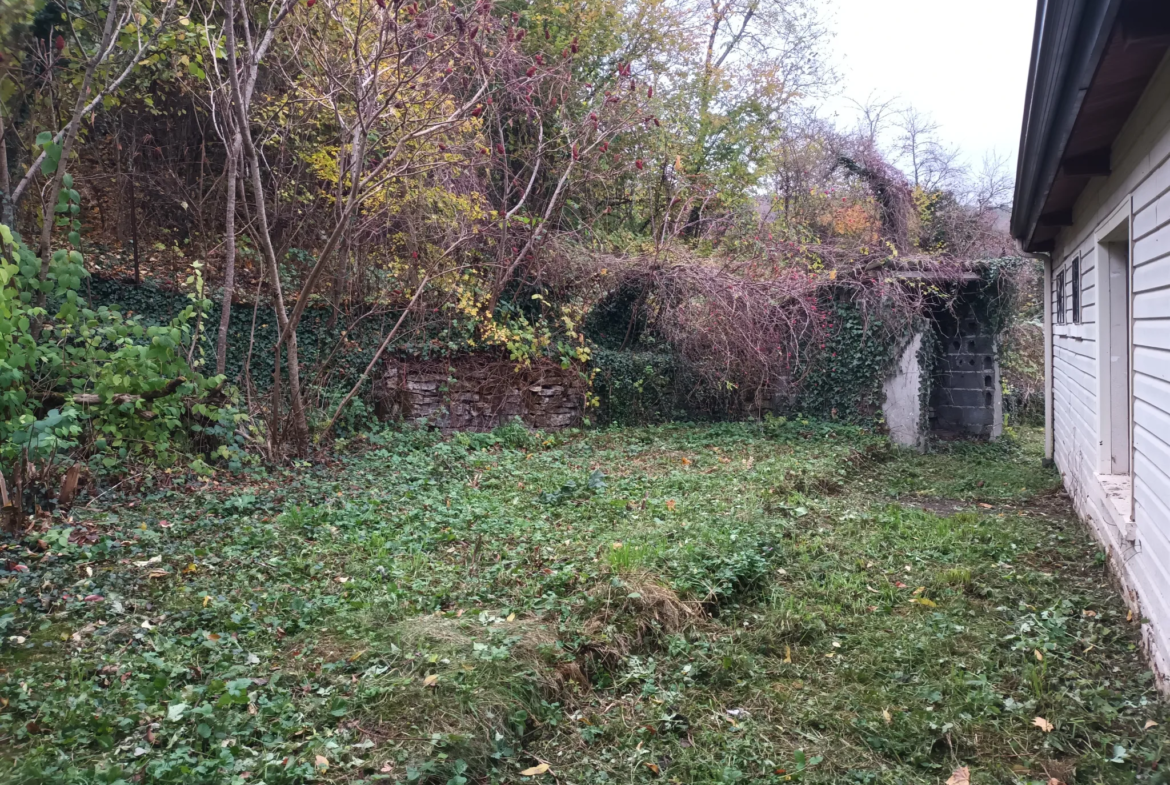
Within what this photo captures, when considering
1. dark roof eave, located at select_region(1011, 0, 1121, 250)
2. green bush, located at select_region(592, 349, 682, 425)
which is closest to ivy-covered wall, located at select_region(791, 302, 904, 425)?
green bush, located at select_region(592, 349, 682, 425)

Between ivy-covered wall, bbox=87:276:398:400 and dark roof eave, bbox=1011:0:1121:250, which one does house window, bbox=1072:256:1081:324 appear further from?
ivy-covered wall, bbox=87:276:398:400

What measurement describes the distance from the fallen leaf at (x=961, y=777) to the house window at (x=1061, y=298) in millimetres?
6497

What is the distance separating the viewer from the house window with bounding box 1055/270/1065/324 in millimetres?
7406

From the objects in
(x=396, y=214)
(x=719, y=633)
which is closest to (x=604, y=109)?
(x=396, y=214)

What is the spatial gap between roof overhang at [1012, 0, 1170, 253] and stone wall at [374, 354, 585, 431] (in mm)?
6718

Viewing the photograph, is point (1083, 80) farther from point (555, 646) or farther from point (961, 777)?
point (555, 646)

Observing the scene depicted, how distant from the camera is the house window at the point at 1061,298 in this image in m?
7.41

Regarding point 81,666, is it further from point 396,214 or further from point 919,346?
point 919,346

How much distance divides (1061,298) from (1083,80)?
5853 mm

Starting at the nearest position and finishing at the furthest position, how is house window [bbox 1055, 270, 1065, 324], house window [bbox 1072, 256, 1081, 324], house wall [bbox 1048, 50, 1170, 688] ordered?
1. house wall [bbox 1048, 50, 1170, 688]
2. house window [bbox 1072, 256, 1081, 324]
3. house window [bbox 1055, 270, 1065, 324]

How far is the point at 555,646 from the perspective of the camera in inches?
128

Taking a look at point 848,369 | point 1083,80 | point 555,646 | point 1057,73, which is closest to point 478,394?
point 848,369

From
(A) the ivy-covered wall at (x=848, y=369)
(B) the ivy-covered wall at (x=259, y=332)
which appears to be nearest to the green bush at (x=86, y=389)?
(B) the ivy-covered wall at (x=259, y=332)

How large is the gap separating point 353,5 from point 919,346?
8.80m
